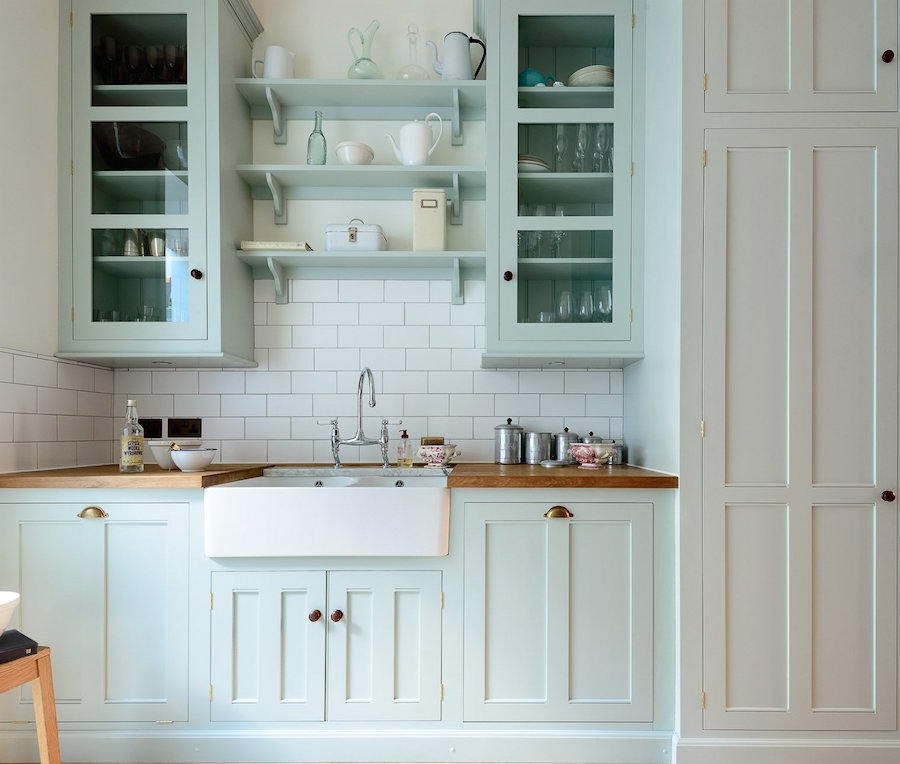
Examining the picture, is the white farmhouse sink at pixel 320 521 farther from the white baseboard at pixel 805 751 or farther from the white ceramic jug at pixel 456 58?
the white ceramic jug at pixel 456 58

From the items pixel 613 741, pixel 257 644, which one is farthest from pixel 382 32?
pixel 613 741

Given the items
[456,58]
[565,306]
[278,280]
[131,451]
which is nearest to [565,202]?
[565,306]

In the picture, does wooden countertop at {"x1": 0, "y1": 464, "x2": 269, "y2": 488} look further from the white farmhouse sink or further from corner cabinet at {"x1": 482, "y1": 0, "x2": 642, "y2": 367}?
corner cabinet at {"x1": 482, "y1": 0, "x2": 642, "y2": 367}

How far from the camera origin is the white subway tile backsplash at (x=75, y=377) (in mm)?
2486

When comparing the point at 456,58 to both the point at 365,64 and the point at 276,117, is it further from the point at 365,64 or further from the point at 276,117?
the point at 276,117

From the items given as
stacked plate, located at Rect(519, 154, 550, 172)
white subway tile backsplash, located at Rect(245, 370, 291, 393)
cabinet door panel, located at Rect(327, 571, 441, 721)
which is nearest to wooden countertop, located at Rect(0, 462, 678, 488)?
cabinet door panel, located at Rect(327, 571, 441, 721)

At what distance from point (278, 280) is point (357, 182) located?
0.51m

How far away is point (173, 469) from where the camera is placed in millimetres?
2369

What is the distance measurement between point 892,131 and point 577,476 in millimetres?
→ 1411

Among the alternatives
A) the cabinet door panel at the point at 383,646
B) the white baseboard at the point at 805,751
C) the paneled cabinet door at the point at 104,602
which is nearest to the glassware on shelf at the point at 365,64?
the paneled cabinet door at the point at 104,602

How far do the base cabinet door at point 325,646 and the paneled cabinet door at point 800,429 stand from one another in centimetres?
88

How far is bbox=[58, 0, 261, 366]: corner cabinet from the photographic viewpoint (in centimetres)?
241

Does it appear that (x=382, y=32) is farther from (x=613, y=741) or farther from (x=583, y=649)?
(x=613, y=741)

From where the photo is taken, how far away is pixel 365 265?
2717 millimetres
